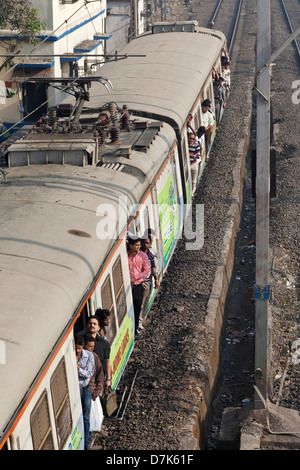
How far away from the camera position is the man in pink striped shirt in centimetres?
954

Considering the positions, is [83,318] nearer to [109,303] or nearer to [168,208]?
[109,303]

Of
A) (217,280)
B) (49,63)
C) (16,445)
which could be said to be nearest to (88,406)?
(16,445)

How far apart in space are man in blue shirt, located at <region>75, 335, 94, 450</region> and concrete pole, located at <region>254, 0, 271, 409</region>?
7.24ft

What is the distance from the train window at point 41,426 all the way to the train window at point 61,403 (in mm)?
179

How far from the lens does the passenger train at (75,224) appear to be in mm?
5934

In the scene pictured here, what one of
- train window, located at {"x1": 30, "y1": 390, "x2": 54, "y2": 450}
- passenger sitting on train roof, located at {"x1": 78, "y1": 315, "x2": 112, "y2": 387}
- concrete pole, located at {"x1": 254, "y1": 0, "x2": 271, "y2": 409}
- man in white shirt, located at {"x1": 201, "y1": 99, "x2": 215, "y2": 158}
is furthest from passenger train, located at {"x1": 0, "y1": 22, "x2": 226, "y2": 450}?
concrete pole, located at {"x1": 254, "y1": 0, "x2": 271, "y2": 409}

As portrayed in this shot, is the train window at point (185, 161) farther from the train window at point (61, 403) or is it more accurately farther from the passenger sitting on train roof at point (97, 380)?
the train window at point (61, 403)

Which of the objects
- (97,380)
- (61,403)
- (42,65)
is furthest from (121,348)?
(42,65)

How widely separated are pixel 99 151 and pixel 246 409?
3668mm

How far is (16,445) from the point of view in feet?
17.9

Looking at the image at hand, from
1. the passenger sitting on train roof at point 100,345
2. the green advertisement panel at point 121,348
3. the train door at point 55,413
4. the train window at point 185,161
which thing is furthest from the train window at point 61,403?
the train window at point 185,161

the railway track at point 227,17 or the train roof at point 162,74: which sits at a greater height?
the train roof at point 162,74

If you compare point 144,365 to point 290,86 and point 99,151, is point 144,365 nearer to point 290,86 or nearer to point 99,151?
point 99,151

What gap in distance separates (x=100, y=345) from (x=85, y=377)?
1.72 ft
